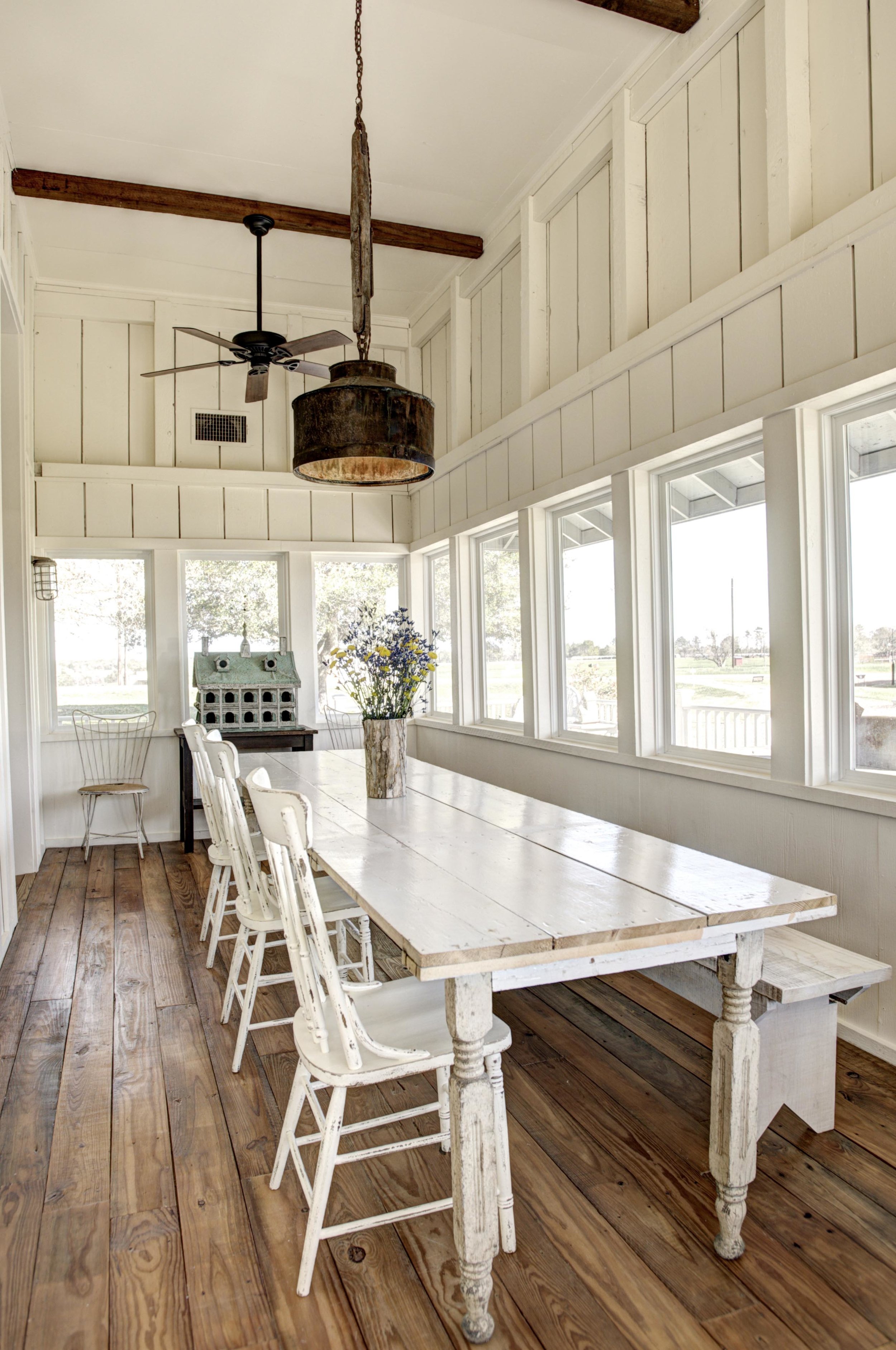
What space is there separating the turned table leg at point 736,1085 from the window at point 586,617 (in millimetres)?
2376

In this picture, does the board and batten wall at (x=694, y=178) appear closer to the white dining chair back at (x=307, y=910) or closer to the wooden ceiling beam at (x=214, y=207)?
the wooden ceiling beam at (x=214, y=207)

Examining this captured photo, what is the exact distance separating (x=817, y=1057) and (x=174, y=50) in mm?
4365

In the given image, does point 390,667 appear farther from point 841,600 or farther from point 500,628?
point 500,628

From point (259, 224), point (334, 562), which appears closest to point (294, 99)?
point (259, 224)

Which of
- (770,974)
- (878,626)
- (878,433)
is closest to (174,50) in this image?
(878,433)

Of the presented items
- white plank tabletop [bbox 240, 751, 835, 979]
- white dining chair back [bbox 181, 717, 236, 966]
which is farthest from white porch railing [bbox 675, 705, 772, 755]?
white dining chair back [bbox 181, 717, 236, 966]

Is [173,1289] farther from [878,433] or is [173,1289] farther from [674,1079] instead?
[878,433]

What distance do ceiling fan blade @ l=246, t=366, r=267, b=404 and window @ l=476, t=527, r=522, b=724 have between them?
1.62m

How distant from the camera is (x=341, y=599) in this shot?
661 centimetres

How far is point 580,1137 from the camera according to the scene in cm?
221

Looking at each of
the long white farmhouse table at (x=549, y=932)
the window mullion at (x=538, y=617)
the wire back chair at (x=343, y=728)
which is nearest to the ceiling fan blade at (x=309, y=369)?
the window mullion at (x=538, y=617)

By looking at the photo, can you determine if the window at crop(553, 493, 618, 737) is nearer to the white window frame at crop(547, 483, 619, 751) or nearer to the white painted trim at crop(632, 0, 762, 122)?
the white window frame at crop(547, 483, 619, 751)

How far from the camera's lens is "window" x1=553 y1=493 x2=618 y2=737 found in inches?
165

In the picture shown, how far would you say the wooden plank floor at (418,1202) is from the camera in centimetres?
161
